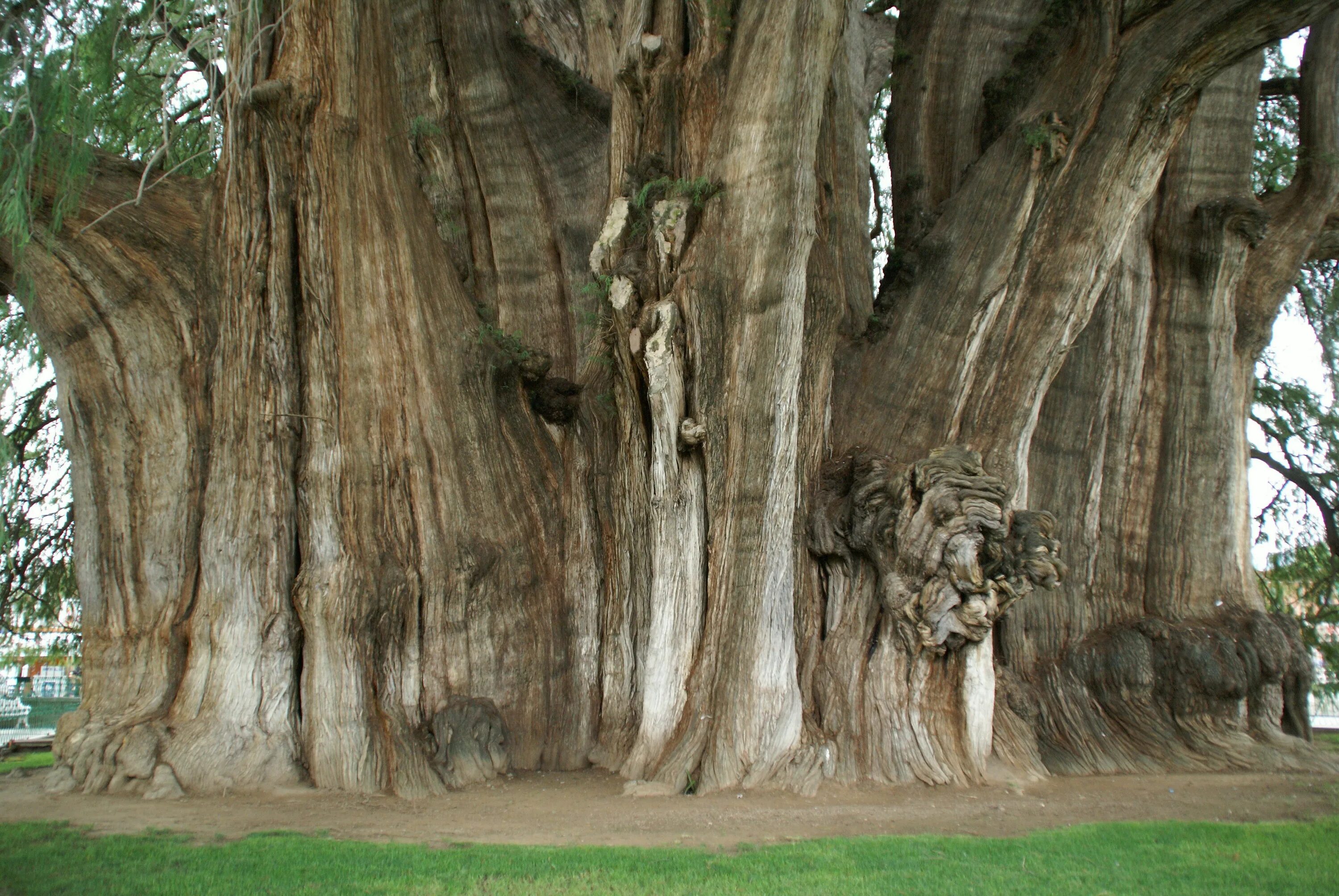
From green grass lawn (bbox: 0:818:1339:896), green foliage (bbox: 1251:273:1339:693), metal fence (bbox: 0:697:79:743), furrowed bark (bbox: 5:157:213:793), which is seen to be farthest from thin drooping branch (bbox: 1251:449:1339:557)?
metal fence (bbox: 0:697:79:743)

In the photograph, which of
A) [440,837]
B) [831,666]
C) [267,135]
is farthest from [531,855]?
[267,135]

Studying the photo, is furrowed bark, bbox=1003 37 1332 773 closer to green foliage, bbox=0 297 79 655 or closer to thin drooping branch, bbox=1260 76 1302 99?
thin drooping branch, bbox=1260 76 1302 99

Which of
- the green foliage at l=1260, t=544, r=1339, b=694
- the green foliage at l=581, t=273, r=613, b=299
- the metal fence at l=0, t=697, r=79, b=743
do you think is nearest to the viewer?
the green foliage at l=581, t=273, r=613, b=299

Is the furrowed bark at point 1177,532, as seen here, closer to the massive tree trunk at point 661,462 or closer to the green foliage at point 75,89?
the massive tree trunk at point 661,462

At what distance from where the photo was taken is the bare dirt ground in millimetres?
4910

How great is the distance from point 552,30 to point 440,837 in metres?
8.05

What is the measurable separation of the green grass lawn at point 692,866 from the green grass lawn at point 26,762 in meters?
2.73

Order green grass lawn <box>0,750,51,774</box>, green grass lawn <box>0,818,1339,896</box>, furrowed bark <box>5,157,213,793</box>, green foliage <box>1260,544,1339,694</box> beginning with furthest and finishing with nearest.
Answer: green foliage <box>1260,544,1339,694</box> < green grass lawn <box>0,750,51,774</box> < furrowed bark <box>5,157,213,793</box> < green grass lawn <box>0,818,1339,896</box>

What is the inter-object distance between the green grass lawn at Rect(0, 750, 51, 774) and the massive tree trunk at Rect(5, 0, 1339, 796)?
4.75 feet

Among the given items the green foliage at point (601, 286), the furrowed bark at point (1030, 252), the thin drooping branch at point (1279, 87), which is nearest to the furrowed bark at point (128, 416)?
the green foliage at point (601, 286)

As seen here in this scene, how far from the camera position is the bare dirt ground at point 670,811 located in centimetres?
491

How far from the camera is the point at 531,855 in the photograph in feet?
14.3

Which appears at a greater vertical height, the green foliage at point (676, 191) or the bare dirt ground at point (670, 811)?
the green foliage at point (676, 191)

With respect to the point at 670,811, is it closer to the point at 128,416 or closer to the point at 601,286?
the point at 601,286
